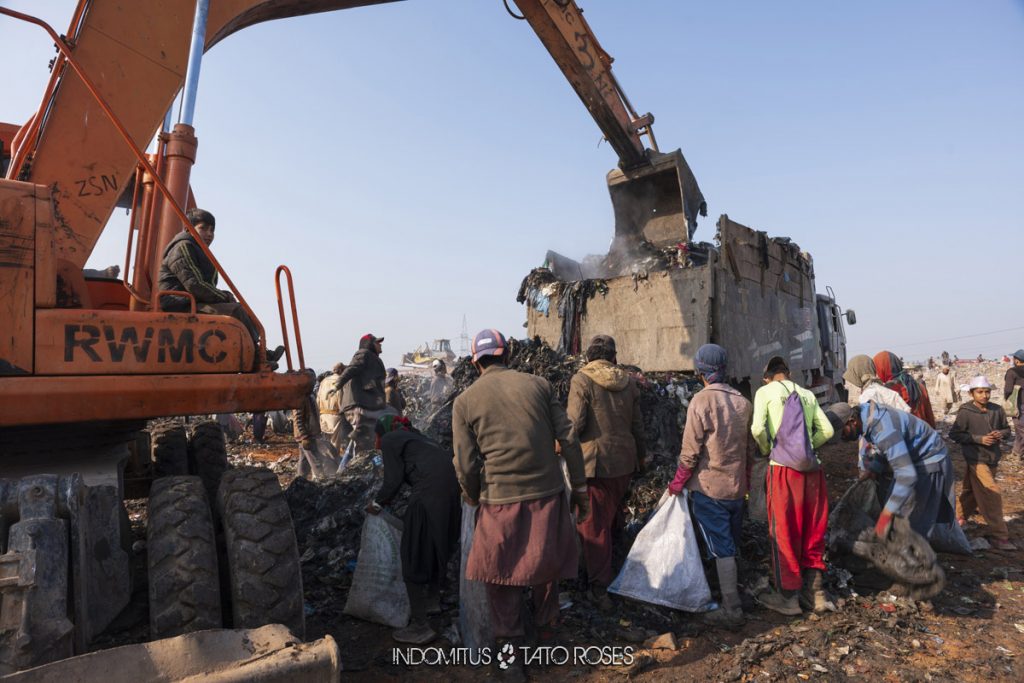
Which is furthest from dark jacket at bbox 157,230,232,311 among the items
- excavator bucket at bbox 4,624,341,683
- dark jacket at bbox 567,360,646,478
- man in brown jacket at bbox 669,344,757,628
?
man in brown jacket at bbox 669,344,757,628

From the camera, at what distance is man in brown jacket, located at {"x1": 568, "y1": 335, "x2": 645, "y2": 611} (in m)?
4.09

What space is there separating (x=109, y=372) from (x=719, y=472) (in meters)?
3.41

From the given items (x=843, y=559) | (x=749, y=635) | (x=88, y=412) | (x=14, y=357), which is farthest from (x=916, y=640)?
(x=14, y=357)

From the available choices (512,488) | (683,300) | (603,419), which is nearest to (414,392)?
(683,300)

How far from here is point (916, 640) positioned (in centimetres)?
356

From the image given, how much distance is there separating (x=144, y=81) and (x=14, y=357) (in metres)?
1.82

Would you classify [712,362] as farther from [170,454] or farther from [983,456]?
[170,454]

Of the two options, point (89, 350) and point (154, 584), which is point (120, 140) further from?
point (154, 584)

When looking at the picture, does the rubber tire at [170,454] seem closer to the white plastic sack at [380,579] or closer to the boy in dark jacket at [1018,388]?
the white plastic sack at [380,579]

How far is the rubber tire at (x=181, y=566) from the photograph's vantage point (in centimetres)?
259

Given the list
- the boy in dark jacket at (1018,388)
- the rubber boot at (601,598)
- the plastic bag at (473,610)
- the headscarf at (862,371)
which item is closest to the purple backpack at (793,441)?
the headscarf at (862,371)

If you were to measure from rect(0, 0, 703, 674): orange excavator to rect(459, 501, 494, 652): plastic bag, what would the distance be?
0.92 meters

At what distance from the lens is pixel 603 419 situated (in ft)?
13.7

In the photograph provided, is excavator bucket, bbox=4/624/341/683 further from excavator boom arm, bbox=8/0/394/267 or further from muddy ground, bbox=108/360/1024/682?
excavator boom arm, bbox=8/0/394/267
